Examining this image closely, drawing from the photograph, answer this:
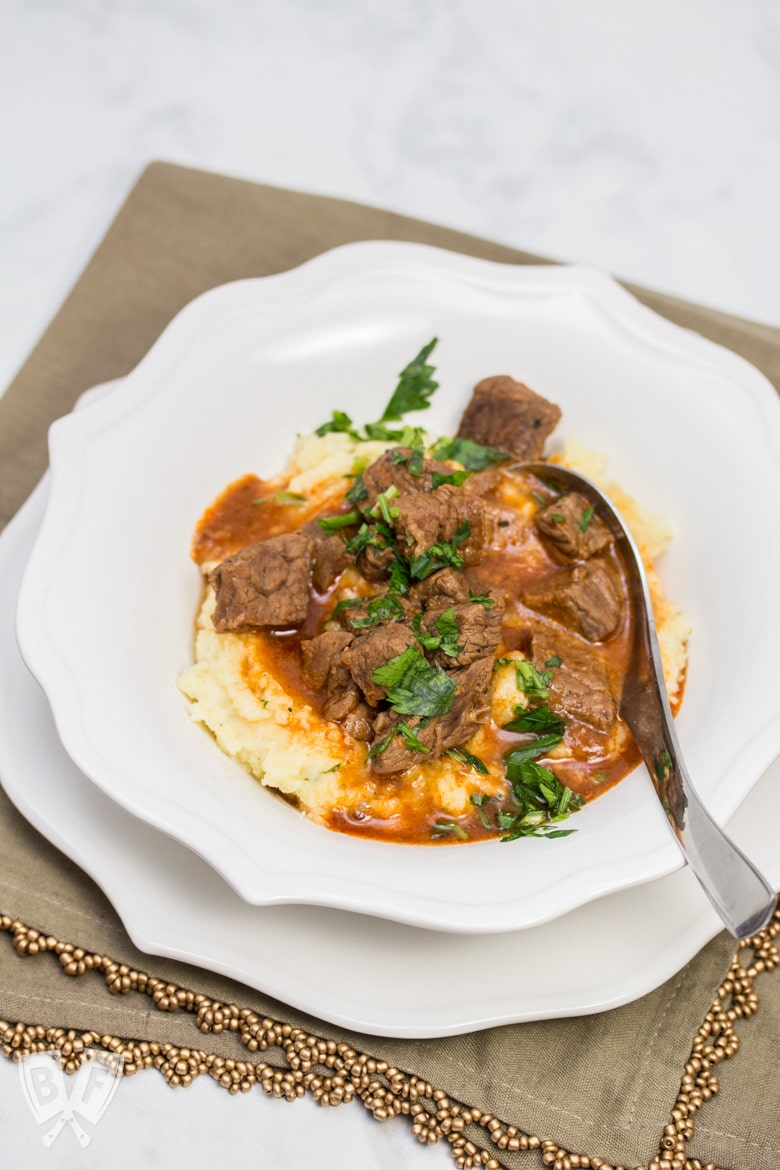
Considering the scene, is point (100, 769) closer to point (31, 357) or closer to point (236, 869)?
point (236, 869)

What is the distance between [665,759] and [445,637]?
1.12m

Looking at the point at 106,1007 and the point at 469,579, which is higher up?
the point at 469,579

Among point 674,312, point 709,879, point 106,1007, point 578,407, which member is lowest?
point 106,1007

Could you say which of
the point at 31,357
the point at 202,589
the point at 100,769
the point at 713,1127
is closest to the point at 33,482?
the point at 31,357

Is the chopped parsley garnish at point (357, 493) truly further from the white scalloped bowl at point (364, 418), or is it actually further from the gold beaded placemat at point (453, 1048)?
the gold beaded placemat at point (453, 1048)

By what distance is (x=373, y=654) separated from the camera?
194 inches

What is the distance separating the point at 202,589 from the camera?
5.73 m

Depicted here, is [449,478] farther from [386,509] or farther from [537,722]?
[537,722]

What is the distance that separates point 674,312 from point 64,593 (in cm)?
446

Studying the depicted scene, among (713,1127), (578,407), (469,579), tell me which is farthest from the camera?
(578,407)

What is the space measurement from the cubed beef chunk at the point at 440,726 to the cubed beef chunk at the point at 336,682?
0.12 metres

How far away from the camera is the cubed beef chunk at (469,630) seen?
502 centimetres

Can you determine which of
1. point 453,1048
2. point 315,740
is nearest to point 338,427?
point 315,740

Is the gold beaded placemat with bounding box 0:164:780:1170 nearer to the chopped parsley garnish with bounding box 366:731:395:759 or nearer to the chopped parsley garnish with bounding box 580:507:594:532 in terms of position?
the chopped parsley garnish with bounding box 366:731:395:759
